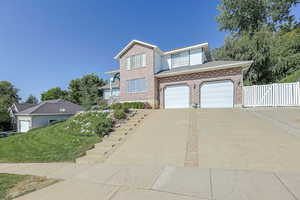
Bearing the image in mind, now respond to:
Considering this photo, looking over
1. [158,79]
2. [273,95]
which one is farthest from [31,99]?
[273,95]

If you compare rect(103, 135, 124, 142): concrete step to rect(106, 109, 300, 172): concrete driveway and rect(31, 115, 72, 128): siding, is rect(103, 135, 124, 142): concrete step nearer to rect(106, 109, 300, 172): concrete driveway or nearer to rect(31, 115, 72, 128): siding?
rect(106, 109, 300, 172): concrete driveway

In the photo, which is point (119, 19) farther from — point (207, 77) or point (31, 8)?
point (207, 77)

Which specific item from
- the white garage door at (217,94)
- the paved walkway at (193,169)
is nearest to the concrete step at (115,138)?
the paved walkway at (193,169)

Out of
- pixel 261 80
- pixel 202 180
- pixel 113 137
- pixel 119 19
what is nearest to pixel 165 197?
pixel 202 180

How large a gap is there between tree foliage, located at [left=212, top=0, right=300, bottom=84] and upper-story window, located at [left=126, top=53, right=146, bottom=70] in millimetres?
11624

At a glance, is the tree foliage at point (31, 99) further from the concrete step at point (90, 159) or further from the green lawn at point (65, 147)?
the concrete step at point (90, 159)

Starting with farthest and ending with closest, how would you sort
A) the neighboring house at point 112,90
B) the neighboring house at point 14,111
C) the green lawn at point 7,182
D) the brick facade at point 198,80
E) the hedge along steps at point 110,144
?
the neighboring house at point 14,111 → the neighboring house at point 112,90 → the brick facade at point 198,80 → the hedge along steps at point 110,144 → the green lawn at point 7,182

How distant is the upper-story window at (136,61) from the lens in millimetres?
15887

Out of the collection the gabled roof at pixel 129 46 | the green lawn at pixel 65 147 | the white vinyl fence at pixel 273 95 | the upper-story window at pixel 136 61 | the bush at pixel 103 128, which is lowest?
the green lawn at pixel 65 147

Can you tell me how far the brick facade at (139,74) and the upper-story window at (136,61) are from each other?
0.35m

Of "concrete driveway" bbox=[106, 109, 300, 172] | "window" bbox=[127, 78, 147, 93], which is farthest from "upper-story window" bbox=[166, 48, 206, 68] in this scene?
"concrete driveway" bbox=[106, 109, 300, 172]

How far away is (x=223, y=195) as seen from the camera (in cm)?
254

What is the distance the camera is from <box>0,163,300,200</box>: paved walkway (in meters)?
2.58

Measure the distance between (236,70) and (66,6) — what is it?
46.5ft
